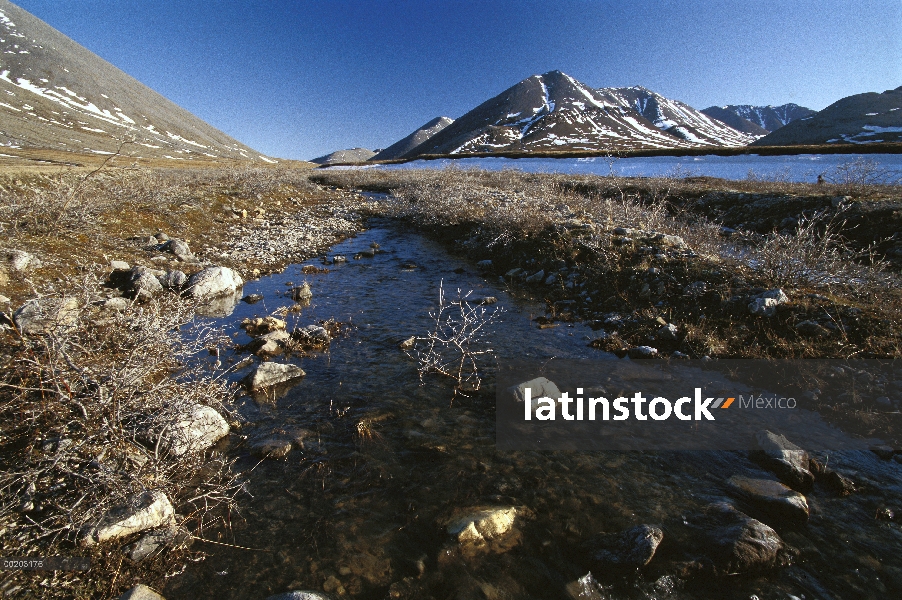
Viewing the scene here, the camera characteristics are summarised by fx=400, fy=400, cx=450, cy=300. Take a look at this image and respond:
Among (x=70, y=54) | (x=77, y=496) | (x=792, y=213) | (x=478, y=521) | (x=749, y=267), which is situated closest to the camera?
(x=77, y=496)

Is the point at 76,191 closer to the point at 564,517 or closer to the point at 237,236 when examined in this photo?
the point at 237,236

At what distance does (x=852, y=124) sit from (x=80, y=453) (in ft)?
390

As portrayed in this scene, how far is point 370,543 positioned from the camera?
12.0 ft

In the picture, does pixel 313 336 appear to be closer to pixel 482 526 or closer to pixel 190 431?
pixel 190 431

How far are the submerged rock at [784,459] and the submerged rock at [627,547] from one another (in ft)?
6.43

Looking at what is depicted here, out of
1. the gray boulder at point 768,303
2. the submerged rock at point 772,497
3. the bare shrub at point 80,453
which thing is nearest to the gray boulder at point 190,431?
the bare shrub at point 80,453

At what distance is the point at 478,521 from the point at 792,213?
57.8 feet

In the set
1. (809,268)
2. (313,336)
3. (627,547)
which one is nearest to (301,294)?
(313,336)

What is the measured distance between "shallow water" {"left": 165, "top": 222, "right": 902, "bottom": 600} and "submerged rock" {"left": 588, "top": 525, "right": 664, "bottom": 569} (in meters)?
0.12


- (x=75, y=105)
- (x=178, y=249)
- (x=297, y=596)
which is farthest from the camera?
(x=75, y=105)

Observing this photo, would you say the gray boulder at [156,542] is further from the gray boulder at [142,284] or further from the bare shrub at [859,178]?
the bare shrub at [859,178]

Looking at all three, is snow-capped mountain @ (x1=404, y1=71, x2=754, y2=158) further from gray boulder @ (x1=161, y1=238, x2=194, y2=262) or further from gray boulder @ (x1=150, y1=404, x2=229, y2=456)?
gray boulder @ (x1=150, y1=404, x2=229, y2=456)

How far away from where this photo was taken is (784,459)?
4523 mm

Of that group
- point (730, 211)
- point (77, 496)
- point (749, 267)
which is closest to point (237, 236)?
point (77, 496)
